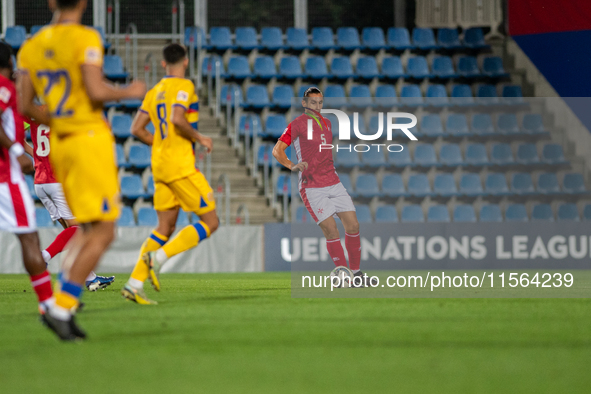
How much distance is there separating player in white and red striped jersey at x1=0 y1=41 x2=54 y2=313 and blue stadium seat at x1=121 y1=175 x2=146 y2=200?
9828mm

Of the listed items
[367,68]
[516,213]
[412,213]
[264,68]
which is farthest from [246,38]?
[516,213]

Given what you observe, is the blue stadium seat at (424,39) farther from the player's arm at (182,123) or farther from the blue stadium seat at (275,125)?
the player's arm at (182,123)

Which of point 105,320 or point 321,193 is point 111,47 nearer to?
point 321,193

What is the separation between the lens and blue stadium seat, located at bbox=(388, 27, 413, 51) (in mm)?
19969

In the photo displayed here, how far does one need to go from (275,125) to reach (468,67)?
504cm

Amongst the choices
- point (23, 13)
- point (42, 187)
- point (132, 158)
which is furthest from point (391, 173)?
point (23, 13)

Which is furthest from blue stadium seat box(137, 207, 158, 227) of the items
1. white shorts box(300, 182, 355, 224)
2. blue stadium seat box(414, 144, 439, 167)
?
white shorts box(300, 182, 355, 224)

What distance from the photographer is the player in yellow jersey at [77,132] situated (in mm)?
4457

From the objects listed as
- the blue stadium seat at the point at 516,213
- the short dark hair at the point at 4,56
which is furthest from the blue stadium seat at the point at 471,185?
the short dark hair at the point at 4,56

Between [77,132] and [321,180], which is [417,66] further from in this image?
[77,132]

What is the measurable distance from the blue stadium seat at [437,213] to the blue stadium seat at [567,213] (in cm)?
173

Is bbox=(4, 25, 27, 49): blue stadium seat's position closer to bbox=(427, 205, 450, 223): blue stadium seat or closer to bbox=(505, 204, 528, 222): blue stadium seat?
bbox=(427, 205, 450, 223): blue stadium seat

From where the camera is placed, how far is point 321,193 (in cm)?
880

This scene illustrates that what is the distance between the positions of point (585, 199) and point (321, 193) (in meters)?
6.89
